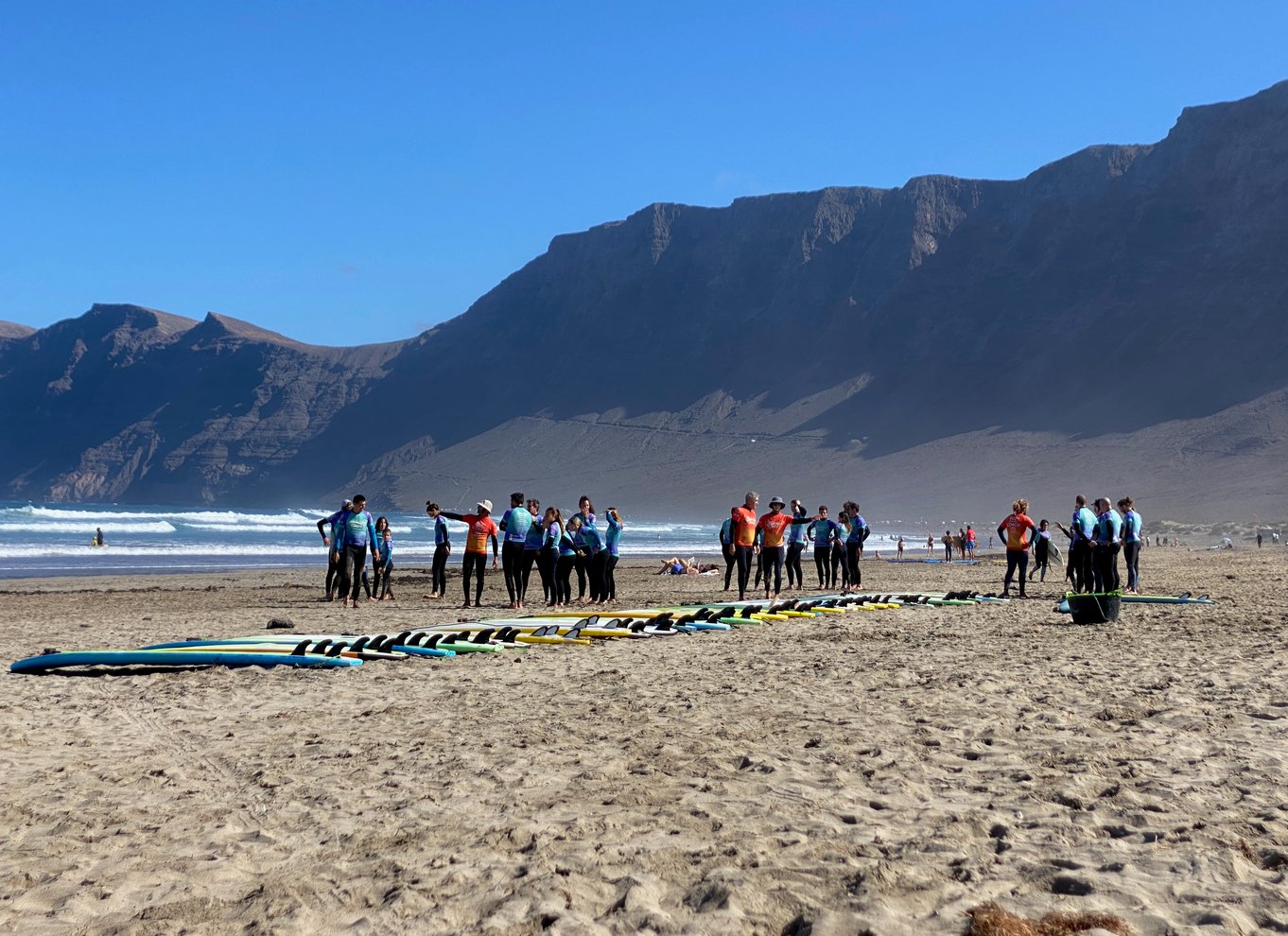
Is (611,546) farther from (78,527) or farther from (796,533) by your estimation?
(78,527)

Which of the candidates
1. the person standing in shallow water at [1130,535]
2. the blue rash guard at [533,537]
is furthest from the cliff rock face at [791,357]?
the blue rash guard at [533,537]

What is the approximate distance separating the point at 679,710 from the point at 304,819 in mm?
2778

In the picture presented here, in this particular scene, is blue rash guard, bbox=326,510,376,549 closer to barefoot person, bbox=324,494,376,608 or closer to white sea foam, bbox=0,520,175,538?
barefoot person, bbox=324,494,376,608

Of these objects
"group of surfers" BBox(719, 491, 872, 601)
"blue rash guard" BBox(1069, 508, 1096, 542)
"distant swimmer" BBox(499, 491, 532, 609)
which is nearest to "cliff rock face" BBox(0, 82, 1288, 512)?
"group of surfers" BBox(719, 491, 872, 601)

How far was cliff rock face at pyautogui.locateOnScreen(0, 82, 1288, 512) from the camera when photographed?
11488 cm

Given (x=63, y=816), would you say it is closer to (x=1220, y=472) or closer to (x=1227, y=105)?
(x=1220, y=472)

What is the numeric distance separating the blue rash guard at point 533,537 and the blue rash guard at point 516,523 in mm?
39

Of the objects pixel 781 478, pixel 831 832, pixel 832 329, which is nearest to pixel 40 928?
pixel 831 832

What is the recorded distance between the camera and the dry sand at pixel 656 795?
376 centimetres

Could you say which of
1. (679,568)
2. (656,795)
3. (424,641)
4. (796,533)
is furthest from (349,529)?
(679,568)

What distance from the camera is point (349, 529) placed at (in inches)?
597

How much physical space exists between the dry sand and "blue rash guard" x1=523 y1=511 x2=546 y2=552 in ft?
19.8

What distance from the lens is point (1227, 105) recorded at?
13000 cm

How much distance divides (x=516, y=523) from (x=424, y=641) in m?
4.96
